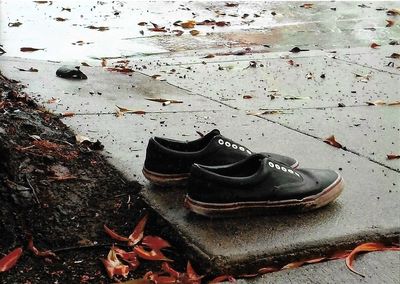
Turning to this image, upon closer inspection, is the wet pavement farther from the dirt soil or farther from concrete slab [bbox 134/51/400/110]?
the dirt soil

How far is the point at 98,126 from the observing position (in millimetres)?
3234

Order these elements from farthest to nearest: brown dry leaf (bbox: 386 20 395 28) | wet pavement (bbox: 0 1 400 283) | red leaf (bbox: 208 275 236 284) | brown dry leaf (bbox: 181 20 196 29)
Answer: brown dry leaf (bbox: 386 20 395 28)
brown dry leaf (bbox: 181 20 196 29)
wet pavement (bbox: 0 1 400 283)
red leaf (bbox: 208 275 236 284)

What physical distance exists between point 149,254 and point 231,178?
40 cm

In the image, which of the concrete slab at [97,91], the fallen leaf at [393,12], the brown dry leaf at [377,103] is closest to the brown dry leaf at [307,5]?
the fallen leaf at [393,12]

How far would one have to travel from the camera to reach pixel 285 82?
4453mm

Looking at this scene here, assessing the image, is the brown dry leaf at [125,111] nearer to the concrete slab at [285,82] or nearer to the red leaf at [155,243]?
the concrete slab at [285,82]

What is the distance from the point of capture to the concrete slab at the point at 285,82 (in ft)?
13.1

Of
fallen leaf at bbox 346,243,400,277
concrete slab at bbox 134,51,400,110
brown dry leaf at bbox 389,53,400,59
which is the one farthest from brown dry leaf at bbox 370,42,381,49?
fallen leaf at bbox 346,243,400,277

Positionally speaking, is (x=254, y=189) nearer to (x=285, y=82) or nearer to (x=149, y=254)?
(x=149, y=254)

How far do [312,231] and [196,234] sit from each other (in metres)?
0.41

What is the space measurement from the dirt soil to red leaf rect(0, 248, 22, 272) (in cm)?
2

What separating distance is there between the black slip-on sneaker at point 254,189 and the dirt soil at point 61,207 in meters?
0.19

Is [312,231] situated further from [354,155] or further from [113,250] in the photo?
[354,155]

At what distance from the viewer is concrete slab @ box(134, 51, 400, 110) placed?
3.99 metres
